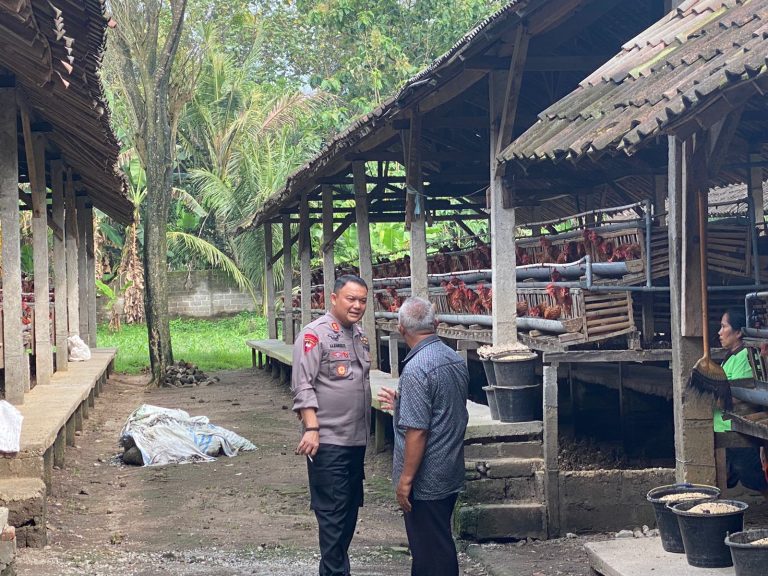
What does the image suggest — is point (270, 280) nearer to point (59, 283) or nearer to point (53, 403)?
point (59, 283)

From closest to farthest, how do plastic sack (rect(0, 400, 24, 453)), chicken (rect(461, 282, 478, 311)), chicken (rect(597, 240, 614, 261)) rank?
plastic sack (rect(0, 400, 24, 453)), chicken (rect(597, 240, 614, 261)), chicken (rect(461, 282, 478, 311))

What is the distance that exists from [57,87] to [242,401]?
9.39m

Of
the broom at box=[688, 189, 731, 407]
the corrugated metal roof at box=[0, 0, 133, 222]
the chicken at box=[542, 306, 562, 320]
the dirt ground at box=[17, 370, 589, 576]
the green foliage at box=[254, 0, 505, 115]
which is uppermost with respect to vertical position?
the green foliage at box=[254, 0, 505, 115]

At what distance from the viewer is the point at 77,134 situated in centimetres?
1092

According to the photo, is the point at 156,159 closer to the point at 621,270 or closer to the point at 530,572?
the point at 621,270

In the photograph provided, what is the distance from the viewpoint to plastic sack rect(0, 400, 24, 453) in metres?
7.21

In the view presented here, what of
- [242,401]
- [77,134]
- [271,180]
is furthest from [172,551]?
[271,180]

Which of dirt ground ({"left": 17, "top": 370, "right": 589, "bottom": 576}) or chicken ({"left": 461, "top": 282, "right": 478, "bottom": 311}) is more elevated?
chicken ({"left": 461, "top": 282, "right": 478, "bottom": 311})

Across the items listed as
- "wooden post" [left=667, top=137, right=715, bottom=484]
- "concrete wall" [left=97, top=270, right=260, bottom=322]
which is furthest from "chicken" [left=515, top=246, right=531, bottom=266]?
"concrete wall" [left=97, top=270, right=260, bottom=322]

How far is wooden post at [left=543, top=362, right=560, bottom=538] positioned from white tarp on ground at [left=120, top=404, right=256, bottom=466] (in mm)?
4289

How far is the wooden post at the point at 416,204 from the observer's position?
1080 centimetres

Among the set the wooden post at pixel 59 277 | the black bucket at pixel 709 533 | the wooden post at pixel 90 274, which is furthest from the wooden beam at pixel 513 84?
the wooden post at pixel 90 274

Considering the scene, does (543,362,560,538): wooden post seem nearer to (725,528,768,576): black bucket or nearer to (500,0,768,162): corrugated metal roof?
(500,0,768,162): corrugated metal roof

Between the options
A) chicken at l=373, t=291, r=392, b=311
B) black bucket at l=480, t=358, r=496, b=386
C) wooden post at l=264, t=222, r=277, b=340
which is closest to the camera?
black bucket at l=480, t=358, r=496, b=386
